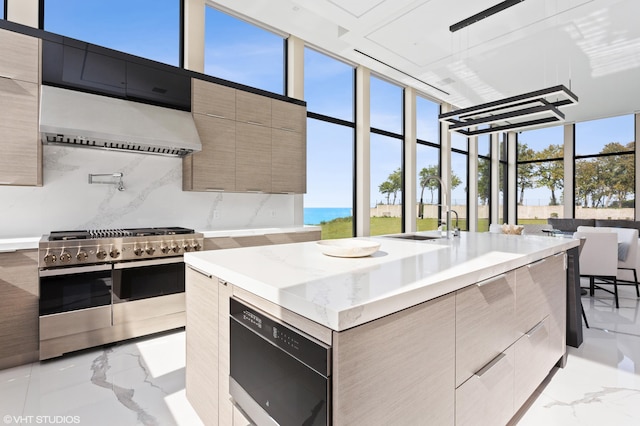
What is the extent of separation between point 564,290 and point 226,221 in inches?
129

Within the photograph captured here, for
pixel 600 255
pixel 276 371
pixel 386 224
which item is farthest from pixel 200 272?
pixel 386 224

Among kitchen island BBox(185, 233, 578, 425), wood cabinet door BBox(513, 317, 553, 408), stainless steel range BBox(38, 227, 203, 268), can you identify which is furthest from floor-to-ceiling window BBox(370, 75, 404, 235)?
kitchen island BBox(185, 233, 578, 425)

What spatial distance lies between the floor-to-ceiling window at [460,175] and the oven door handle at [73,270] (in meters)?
6.67

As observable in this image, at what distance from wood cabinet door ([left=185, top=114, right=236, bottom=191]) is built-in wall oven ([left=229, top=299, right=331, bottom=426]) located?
2.35 metres

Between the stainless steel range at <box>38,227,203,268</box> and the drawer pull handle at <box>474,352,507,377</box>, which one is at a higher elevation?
the stainless steel range at <box>38,227,203,268</box>

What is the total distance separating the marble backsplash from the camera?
2707 millimetres

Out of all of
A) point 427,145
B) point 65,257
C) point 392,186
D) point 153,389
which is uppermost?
point 427,145

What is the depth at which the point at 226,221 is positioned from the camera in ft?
Result: 12.7

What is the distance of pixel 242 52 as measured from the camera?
440cm

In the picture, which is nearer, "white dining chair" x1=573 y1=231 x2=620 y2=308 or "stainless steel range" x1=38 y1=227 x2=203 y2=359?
"stainless steel range" x1=38 y1=227 x2=203 y2=359

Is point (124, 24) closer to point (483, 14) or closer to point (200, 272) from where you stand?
point (200, 272)

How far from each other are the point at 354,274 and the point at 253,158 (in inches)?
109

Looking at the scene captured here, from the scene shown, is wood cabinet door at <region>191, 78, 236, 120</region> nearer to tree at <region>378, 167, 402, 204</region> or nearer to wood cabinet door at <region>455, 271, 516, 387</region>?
wood cabinet door at <region>455, 271, 516, 387</region>

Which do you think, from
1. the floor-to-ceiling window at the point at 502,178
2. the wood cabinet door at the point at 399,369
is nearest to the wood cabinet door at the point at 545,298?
the wood cabinet door at the point at 399,369
